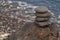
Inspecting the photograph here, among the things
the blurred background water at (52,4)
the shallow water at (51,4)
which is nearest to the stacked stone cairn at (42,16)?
the blurred background water at (52,4)

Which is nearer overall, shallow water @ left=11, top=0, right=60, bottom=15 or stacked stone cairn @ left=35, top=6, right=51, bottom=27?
stacked stone cairn @ left=35, top=6, right=51, bottom=27

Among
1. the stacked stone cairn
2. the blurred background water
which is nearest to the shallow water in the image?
the blurred background water

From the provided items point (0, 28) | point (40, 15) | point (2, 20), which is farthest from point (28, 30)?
point (2, 20)

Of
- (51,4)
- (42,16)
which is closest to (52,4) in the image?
(51,4)

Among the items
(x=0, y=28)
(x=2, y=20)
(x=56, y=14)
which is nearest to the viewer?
(x=0, y=28)

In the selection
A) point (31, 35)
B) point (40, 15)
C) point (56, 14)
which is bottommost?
Result: point (56, 14)

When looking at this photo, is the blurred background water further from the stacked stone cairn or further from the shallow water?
the stacked stone cairn

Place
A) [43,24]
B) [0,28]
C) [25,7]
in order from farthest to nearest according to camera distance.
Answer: [25,7]
[0,28]
[43,24]

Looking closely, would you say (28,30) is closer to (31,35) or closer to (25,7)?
(31,35)

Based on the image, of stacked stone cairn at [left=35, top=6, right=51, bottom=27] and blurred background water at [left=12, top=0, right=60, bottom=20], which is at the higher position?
stacked stone cairn at [left=35, top=6, right=51, bottom=27]
